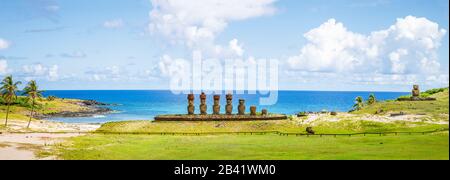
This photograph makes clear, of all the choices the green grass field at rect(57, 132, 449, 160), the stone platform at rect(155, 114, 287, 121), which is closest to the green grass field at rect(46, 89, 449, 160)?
the green grass field at rect(57, 132, 449, 160)

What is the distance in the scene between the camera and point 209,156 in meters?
48.4

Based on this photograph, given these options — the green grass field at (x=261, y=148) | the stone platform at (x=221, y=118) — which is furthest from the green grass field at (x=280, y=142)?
the stone platform at (x=221, y=118)

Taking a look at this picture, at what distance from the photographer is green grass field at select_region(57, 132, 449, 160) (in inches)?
1859

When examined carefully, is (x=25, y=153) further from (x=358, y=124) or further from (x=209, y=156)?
(x=358, y=124)

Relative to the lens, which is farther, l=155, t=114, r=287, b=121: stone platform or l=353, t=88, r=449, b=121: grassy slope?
l=155, t=114, r=287, b=121: stone platform

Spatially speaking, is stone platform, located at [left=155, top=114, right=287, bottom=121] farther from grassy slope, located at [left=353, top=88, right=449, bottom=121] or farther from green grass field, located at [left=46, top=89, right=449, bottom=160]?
grassy slope, located at [left=353, top=88, right=449, bottom=121]

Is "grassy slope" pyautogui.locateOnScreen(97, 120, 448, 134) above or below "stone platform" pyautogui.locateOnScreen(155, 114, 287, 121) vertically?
below

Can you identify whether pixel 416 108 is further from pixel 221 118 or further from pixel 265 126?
pixel 221 118

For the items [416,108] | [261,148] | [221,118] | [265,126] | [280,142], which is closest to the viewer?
[261,148]

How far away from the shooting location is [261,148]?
179 ft

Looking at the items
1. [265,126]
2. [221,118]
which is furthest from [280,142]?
[221,118]
